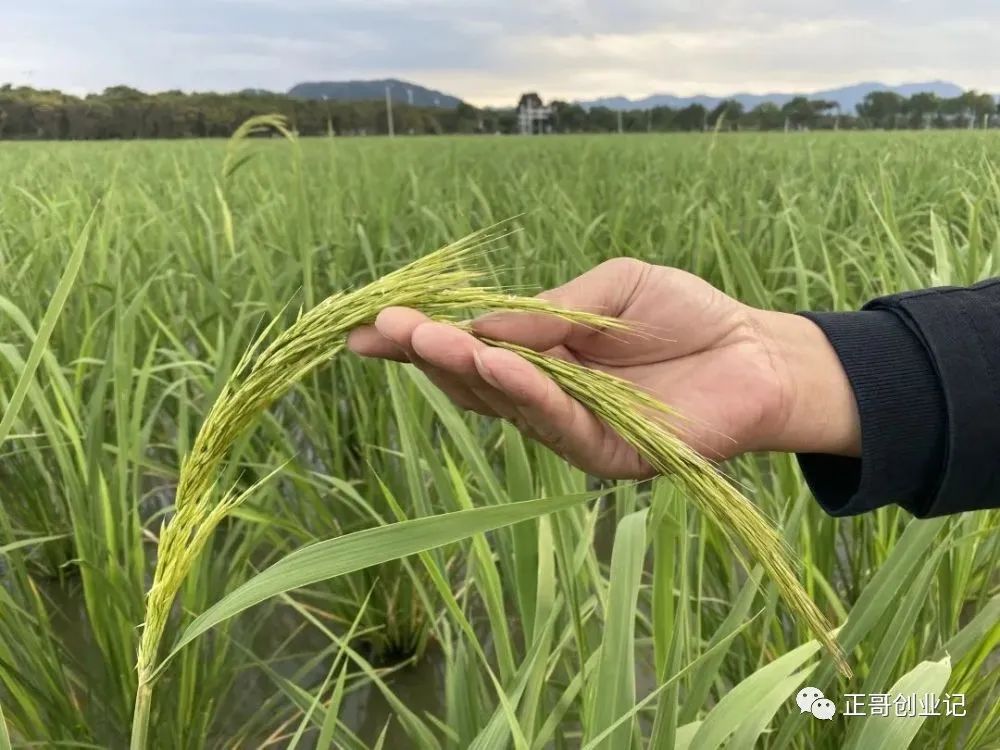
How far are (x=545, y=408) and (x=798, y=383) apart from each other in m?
0.38

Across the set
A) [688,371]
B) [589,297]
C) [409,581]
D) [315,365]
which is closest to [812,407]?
[688,371]

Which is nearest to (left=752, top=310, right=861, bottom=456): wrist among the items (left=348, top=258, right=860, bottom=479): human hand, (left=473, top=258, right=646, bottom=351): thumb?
(left=348, top=258, right=860, bottom=479): human hand

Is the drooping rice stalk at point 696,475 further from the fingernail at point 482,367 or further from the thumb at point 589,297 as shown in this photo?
the thumb at point 589,297

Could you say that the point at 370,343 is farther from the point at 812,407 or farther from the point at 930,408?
the point at 930,408

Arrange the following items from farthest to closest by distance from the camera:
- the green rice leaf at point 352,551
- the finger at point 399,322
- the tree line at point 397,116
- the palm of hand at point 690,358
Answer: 1. the tree line at point 397,116
2. the palm of hand at point 690,358
3. the finger at point 399,322
4. the green rice leaf at point 352,551

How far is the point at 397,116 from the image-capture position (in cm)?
1892

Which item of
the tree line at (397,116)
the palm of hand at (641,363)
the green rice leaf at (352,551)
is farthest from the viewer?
the tree line at (397,116)

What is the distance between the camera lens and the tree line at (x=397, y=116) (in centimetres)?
780

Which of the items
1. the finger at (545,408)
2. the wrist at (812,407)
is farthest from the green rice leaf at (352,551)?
the wrist at (812,407)

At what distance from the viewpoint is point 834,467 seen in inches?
33.3

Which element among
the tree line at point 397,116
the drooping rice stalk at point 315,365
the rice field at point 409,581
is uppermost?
the tree line at point 397,116

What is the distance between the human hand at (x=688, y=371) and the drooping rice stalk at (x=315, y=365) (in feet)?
0.51

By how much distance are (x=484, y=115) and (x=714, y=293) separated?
2637 cm

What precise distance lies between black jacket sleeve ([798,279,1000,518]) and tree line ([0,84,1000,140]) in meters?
A: 2.16
